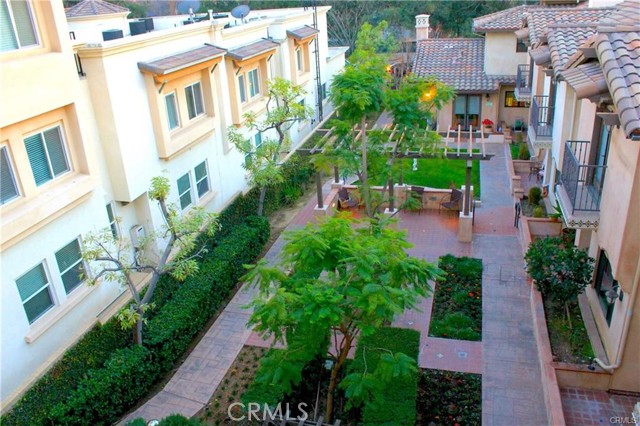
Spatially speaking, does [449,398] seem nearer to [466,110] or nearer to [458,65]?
[466,110]

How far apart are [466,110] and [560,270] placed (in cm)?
1891

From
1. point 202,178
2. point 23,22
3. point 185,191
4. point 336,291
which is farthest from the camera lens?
point 202,178

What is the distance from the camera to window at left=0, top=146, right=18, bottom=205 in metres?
10.6

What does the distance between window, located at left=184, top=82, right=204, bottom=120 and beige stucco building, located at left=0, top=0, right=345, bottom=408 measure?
0.17ft

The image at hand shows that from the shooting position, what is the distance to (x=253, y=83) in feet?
71.5

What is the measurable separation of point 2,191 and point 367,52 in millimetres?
10205

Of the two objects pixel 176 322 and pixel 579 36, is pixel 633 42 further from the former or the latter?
pixel 176 322

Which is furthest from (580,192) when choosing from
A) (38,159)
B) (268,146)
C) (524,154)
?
(524,154)

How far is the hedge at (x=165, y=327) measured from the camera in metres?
10.3

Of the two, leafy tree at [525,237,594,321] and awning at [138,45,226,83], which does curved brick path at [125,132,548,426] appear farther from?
awning at [138,45,226,83]

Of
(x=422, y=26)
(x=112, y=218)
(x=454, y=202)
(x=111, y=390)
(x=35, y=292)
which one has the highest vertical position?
(x=422, y=26)

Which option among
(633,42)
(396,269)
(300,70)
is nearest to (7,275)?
(396,269)

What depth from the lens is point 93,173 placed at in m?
12.6

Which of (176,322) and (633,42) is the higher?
(633,42)
